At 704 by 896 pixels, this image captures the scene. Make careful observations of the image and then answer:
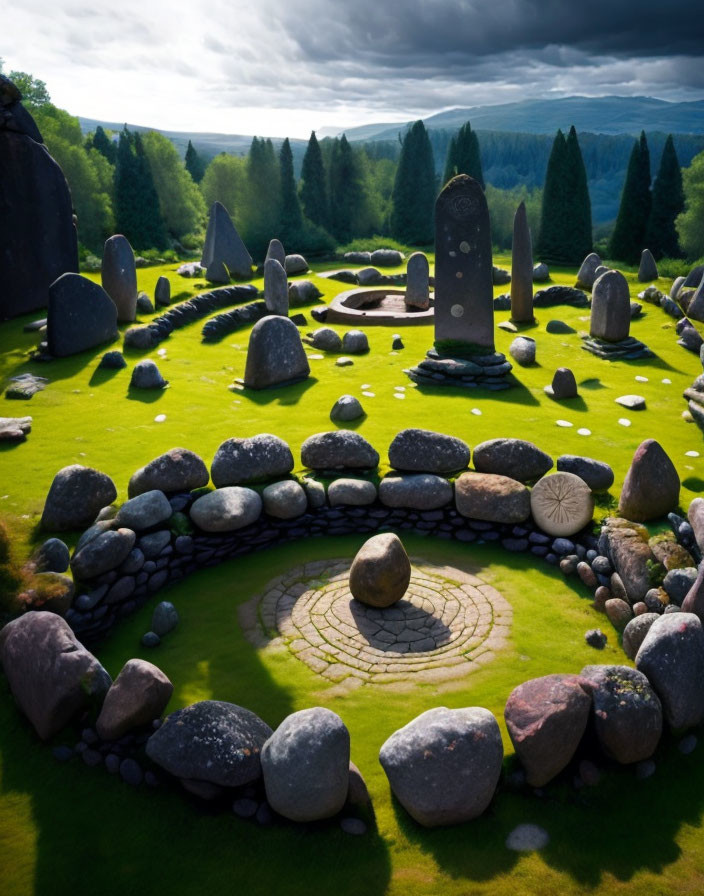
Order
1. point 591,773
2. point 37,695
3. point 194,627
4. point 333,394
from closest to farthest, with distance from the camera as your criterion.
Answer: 1. point 591,773
2. point 37,695
3. point 194,627
4. point 333,394

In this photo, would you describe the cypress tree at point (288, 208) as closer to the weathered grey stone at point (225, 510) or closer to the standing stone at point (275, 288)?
the standing stone at point (275, 288)

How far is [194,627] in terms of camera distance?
26.7 ft

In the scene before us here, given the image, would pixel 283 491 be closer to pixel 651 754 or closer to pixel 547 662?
pixel 547 662

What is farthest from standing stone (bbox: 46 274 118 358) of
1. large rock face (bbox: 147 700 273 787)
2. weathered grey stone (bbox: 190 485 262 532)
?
large rock face (bbox: 147 700 273 787)

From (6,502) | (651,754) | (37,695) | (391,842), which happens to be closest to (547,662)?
(651,754)

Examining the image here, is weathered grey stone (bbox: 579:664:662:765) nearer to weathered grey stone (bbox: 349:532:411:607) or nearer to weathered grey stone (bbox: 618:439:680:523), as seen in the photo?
weathered grey stone (bbox: 349:532:411:607)

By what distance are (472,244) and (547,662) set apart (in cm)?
992

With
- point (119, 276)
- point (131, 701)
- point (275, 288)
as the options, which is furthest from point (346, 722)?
point (275, 288)

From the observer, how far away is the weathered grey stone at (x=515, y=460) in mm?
9922

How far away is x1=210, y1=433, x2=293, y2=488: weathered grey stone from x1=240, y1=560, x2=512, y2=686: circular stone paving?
1.46 meters

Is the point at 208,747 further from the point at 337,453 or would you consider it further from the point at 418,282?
the point at 418,282

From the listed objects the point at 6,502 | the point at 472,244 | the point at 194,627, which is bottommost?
the point at 194,627

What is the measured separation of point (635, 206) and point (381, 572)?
3321 centimetres

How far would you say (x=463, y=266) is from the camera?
50.0 ft
